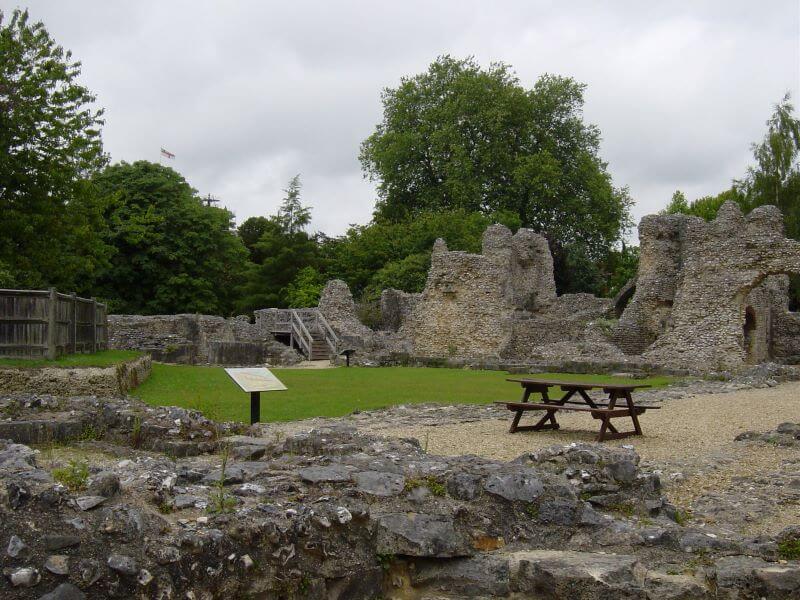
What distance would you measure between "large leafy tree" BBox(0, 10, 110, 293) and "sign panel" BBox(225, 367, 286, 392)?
36.3 ft

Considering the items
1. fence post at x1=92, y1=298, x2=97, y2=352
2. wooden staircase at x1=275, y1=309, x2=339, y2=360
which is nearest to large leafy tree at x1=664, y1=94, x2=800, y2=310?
wooden staircase at x1=275, y1=309, x2=339, y2=360

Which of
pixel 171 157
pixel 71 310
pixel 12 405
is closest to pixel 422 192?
pixel 171 157

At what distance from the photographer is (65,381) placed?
45.0ft

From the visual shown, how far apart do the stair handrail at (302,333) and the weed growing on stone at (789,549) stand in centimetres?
2640

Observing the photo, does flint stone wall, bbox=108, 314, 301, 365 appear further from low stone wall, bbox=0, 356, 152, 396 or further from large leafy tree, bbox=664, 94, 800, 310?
large leafy tree, bbox=664, 94, 800, 310

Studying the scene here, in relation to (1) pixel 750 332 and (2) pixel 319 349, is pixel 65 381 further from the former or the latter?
(1) pixel 750 332

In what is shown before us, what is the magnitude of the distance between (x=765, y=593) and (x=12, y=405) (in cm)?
744

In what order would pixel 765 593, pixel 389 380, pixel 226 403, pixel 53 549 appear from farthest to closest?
pixel 389 380, pixel 226 403, pixel 765 593, pixel 53 549

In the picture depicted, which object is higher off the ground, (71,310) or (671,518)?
(71,310)

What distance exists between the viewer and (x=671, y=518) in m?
5.53

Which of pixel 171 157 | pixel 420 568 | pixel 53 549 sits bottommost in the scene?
pixel 420 568

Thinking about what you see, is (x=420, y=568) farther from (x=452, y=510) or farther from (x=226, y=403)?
(x=226, y=403)

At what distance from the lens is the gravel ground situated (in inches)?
290

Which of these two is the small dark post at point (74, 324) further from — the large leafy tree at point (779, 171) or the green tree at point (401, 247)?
the large leafy tree at point (779, 171)
